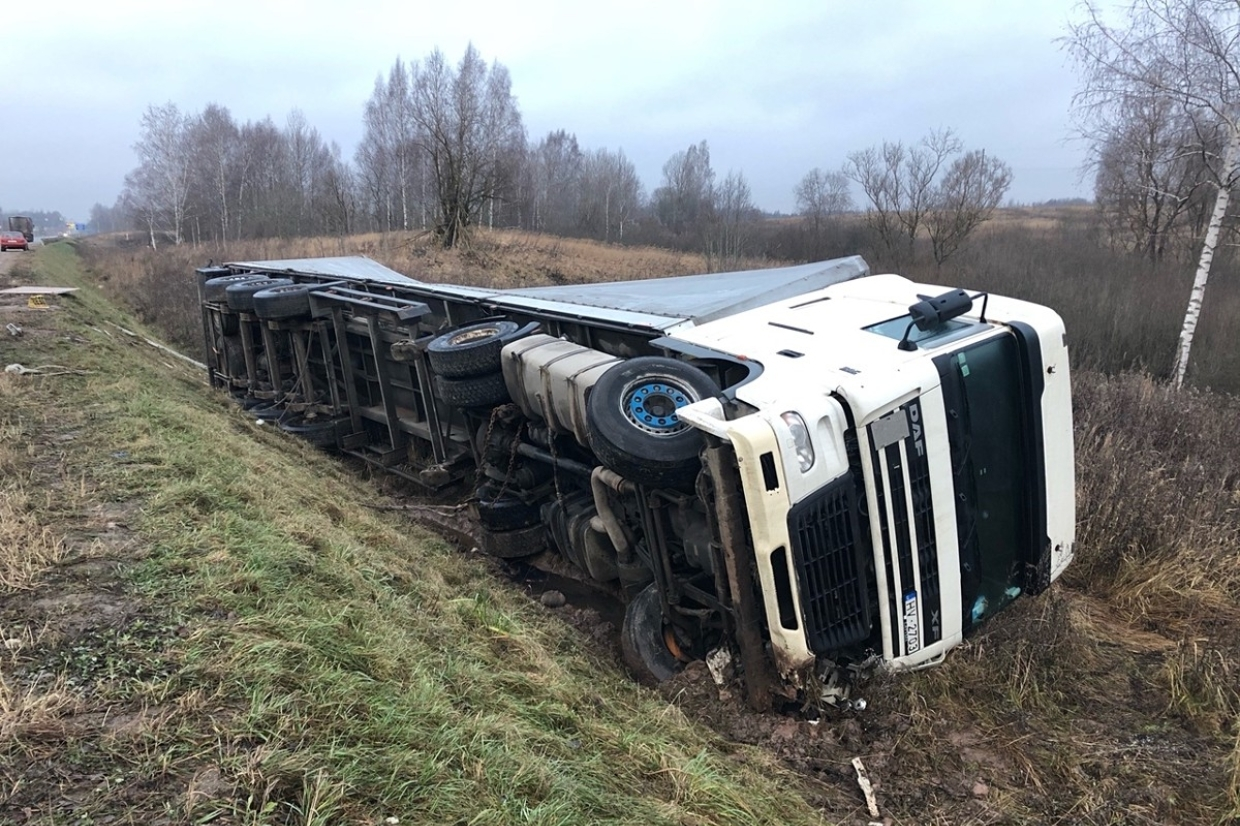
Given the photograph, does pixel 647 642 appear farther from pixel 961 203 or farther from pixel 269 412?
pixel 961 203

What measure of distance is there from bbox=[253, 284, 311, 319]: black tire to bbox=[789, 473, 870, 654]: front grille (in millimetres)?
5739

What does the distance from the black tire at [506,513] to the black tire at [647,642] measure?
1.28 meters

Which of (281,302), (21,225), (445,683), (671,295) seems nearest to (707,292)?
(671,295)

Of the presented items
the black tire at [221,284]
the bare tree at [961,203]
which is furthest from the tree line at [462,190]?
the black tire at [221,284]

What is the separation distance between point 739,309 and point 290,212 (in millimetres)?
42156

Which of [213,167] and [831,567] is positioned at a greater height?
[213,167]

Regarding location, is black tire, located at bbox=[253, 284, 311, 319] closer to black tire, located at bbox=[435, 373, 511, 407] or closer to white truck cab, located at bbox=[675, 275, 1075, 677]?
black tire, located at bbox=[435, 373, 511, 407]

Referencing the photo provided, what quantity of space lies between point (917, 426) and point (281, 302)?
6.01 m

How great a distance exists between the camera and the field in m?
1.91

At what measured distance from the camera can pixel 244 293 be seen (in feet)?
24.9

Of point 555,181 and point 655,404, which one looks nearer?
point 655,404

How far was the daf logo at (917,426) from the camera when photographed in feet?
9.55

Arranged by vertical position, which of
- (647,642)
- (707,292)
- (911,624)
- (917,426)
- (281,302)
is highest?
(281,302)

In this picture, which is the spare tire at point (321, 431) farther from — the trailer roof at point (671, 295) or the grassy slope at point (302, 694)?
the grassy slope at point (302, 694)
